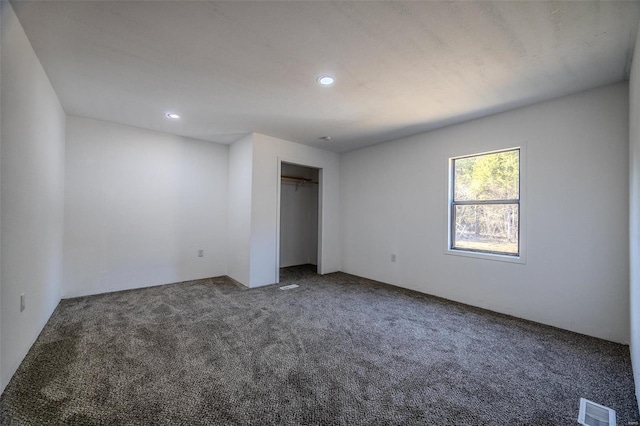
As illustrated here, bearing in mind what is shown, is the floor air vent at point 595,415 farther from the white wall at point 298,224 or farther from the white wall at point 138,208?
the white wall at point 298,224

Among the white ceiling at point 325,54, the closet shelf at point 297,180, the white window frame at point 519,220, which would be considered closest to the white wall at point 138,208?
the white ceiling at point 325,54

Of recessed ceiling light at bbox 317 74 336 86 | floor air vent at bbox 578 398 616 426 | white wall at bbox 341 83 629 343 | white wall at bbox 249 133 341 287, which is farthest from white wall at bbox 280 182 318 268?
floor air vent at bbox 578 398 616 426

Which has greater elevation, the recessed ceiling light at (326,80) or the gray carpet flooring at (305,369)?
the recessed ceiling light at (326,80)

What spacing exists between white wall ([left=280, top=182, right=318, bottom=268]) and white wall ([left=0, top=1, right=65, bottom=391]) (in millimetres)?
3661

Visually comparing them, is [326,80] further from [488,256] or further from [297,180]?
[297,180]

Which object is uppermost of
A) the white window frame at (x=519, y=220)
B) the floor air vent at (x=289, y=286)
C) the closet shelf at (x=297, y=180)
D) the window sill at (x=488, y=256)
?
the closet shelf at (x=297, y=180)

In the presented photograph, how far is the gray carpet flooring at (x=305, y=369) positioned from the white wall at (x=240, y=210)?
3.76ft

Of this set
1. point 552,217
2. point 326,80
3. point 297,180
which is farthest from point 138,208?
point 552,217

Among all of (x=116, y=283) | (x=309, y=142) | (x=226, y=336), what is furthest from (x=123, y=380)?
(x=309, y=142)

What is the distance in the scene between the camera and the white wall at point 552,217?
8.18 ft

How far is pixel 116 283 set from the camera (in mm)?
3787

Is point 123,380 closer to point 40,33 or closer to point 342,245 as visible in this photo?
point 40,33

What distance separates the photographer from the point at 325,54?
2082mm

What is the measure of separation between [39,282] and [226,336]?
5.87 feet
